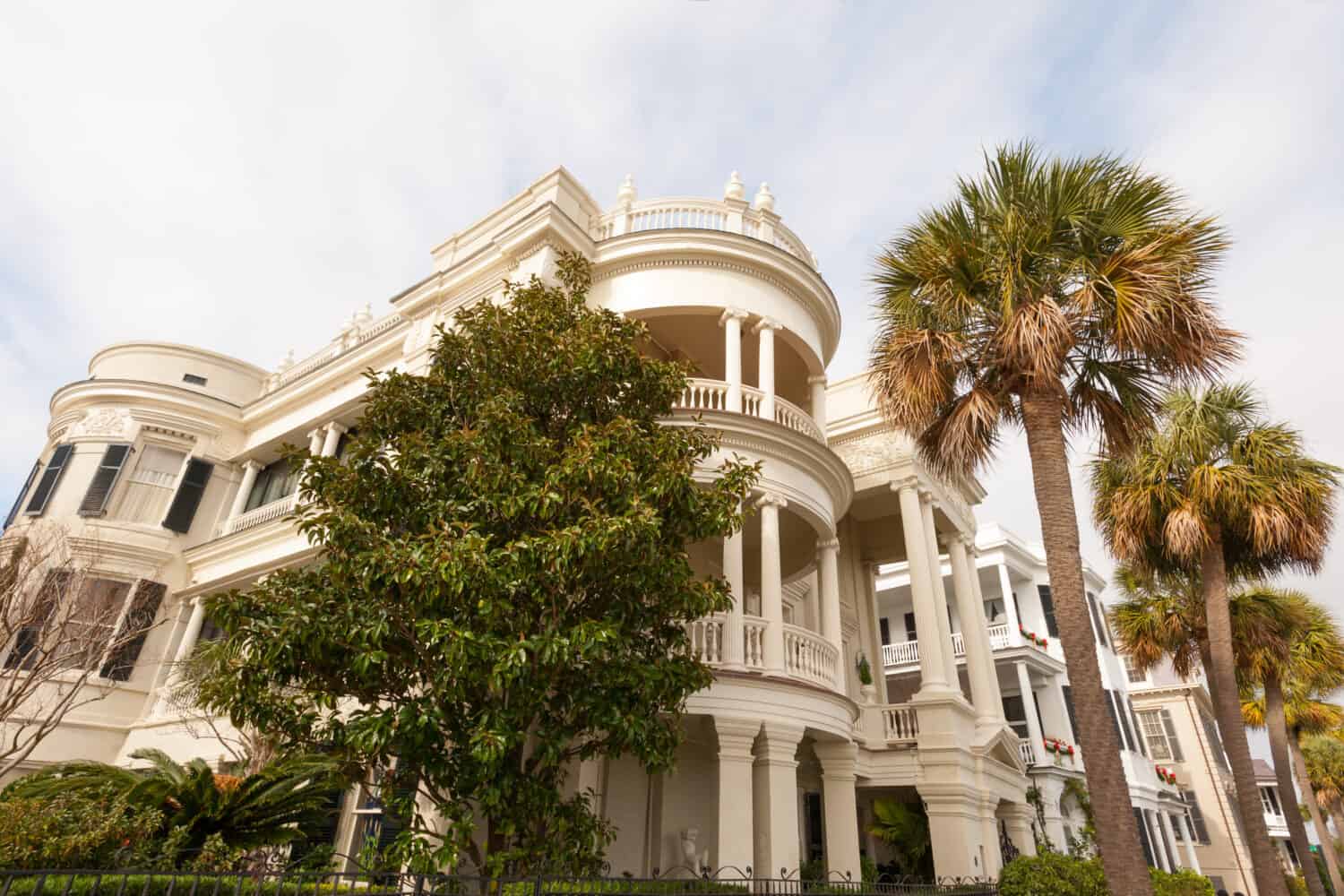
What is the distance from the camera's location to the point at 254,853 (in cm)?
1055

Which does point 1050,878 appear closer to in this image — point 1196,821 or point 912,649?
point 912,649

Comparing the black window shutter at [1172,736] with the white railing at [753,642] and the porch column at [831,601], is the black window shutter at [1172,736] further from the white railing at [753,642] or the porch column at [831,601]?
the white railing at [753,642]

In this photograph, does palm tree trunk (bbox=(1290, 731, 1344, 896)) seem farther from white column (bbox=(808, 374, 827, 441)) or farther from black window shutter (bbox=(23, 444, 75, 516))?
black window shutter (bbox=(23, 444, 75, 516))

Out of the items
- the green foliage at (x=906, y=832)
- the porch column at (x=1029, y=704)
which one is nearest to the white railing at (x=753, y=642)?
the green foliage at (x=906, y=832)

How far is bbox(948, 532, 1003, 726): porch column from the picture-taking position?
612 inches

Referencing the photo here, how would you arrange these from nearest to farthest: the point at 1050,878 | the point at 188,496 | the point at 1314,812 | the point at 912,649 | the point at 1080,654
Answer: the point at 1080,654 < the point at 1050,878 < the point at 188,496 < the point at 1314,812 < the point at 912,649

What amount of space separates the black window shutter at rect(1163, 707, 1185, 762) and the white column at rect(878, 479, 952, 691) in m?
27.2

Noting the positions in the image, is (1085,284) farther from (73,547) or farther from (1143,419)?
(73,547)

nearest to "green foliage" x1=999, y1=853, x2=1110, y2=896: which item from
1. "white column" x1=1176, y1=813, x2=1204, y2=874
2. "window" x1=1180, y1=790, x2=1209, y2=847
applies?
"white column" x1=1176, y1=813, x2=1204, y2=874

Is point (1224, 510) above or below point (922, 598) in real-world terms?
above

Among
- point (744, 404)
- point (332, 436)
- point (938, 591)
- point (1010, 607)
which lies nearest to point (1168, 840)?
point (1010, 607)

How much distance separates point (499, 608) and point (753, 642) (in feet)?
17.5

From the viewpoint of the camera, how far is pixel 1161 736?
34500mm

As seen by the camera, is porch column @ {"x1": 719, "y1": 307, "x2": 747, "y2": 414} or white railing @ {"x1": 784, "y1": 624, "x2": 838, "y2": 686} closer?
white railing @ {"x1": 784, "y1": 624, "x2": 838, "y2": 686}
